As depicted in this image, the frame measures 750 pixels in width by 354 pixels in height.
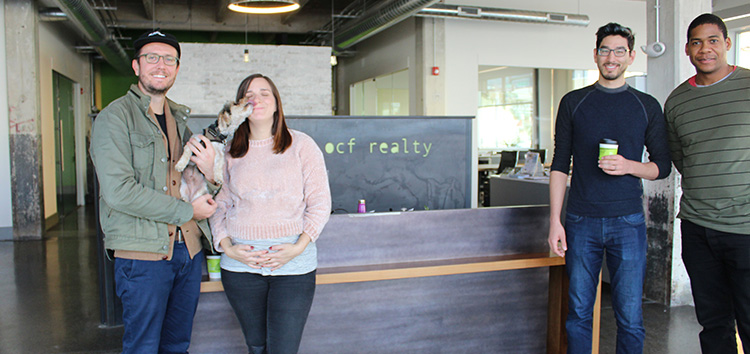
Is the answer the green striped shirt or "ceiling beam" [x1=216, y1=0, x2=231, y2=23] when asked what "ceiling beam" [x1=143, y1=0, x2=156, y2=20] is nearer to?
"ceiling beam" [x1=216, y1=0, x2=231, y2=23]

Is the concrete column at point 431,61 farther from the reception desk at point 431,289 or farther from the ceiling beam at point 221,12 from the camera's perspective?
the reception desk at point 431,289

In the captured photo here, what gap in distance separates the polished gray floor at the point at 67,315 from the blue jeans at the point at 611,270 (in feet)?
2.26

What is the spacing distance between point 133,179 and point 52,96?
8.41 meters

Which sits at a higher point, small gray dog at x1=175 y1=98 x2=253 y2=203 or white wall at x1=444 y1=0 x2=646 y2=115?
white wall at x1=444 y1=0 x2=646 y2=115

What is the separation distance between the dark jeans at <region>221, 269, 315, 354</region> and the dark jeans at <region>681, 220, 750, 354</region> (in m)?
1.67

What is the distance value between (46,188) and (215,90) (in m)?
2.87

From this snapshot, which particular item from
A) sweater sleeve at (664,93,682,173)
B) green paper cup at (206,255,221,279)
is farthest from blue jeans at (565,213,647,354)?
green paper cup at (206,255,221,279)

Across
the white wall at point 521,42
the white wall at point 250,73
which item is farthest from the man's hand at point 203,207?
the white wall at point 521,42

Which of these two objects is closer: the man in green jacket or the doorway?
the man in green jacket

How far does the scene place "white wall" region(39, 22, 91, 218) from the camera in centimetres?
854

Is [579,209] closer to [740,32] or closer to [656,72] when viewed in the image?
[656,72]

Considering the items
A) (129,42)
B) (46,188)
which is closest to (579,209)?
(46,188)

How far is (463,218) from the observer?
3016mm

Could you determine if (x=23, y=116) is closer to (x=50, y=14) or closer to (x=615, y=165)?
(x=50, y=14)
